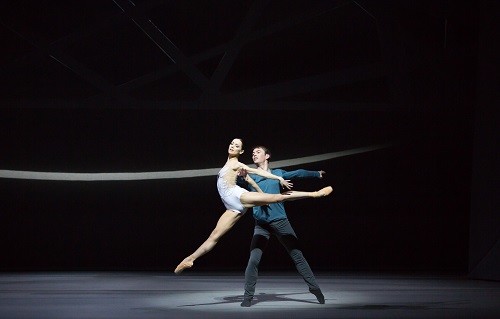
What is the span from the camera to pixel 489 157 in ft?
37.9

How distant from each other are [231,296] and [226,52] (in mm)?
4727

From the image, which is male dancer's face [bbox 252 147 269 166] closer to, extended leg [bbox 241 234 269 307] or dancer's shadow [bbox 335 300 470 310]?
extended leg [bbox 241 234 269 307]

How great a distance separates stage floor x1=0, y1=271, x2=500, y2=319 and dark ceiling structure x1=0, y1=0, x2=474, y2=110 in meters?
2.87

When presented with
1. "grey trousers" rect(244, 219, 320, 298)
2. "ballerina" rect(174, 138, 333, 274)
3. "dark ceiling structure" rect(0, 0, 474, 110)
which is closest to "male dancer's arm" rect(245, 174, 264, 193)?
"ballerina" rect(174, 138, 333, 274)

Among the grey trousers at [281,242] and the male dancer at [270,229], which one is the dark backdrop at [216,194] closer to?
the male dancer at [270,229]

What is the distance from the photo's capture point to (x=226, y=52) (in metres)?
12.8

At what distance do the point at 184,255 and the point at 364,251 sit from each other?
121 inches

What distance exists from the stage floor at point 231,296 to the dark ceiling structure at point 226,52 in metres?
2.87

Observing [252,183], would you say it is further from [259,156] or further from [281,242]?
[281,242]

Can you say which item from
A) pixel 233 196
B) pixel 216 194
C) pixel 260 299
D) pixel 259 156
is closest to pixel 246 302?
pixel 260 299

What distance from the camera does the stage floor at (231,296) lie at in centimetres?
755

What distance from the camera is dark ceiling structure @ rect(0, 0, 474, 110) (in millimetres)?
12508

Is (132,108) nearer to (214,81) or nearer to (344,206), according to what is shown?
(214,81)

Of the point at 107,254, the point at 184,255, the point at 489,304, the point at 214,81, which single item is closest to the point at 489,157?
the point at 489,304
